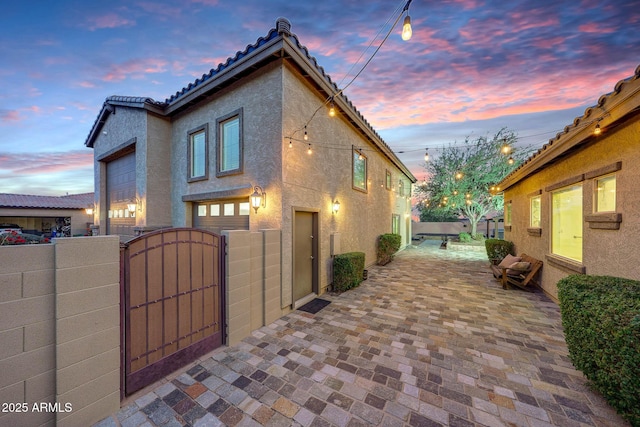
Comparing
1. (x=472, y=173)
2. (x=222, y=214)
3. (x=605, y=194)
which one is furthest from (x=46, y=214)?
(x=472, y=173)

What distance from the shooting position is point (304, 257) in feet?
19.1

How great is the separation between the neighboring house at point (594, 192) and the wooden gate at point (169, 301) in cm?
631

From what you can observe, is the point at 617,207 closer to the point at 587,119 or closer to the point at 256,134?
the point at 587,119

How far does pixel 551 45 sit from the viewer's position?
185 inches

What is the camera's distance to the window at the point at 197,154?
6.54m

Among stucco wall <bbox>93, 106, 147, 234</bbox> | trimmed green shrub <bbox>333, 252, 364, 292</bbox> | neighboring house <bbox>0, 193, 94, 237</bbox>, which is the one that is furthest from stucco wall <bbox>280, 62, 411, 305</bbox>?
neighboring house <bbox>0, 193, 94, 237</bbox>

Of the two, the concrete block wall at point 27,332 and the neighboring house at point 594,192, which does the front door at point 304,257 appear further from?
the neighboring house at point 594,192

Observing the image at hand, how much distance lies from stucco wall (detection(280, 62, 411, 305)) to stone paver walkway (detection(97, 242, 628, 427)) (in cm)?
173

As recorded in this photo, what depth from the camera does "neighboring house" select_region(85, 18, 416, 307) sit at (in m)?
4.98

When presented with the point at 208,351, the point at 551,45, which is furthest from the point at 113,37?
the point at 551,45

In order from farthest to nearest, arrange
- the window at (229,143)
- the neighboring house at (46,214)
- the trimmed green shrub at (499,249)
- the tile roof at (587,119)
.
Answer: the neighboring house at (46,214) < the trimmed green shrub at (499,249) < the window at (229,143) < the tile roof at (587,119)

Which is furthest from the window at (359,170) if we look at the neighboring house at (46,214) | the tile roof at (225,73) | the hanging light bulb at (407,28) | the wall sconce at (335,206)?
the neighboring house at (46,214)

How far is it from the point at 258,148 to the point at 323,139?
2111mm

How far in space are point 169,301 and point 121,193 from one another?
8559 millimetres
